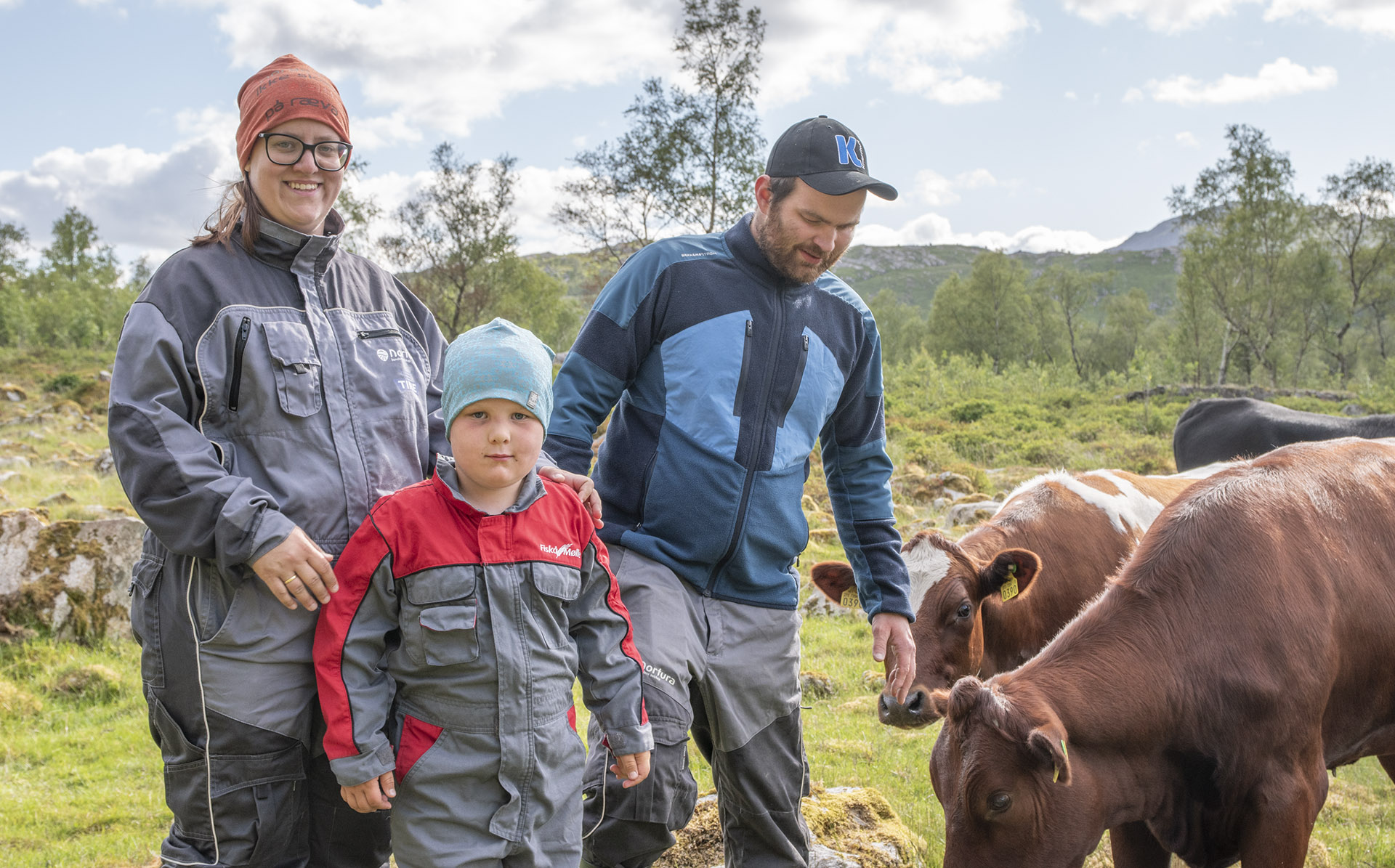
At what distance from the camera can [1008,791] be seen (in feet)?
9.47

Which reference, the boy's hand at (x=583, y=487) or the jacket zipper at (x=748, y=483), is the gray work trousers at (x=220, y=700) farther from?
the jacket zipper at (x=748, y=483)

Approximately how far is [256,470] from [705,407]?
53.3 inches

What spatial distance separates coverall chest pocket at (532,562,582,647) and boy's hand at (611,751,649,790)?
1.17 ft

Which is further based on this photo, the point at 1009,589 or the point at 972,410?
the point at 972,410

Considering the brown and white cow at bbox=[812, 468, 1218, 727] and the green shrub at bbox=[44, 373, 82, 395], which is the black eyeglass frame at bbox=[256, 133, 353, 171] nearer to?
the brown and white cow at bbox=[812, 468, 1218, 727]

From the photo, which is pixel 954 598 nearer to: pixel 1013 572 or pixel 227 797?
pixel 1013 572

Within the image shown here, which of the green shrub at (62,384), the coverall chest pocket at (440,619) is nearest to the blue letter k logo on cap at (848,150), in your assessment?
the coverall chest pocket at (440,619)

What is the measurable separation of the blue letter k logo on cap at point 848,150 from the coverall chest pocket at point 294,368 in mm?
1823

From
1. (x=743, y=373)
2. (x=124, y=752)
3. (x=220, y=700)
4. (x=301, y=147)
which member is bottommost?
(x=124, y=752)

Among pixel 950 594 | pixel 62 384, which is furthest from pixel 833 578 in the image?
pixel 62 384

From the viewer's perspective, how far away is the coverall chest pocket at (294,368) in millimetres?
2359

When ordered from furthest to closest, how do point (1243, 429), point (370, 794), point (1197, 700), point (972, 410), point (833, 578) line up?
point (972, 410) < point (1243, 429) < point (833, 578) < point (1197, 700) < point (370, 794)

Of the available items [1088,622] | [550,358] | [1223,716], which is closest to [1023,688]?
[1088,622]

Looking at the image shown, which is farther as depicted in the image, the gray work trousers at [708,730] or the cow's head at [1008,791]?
the cow's head at [1008,791]
